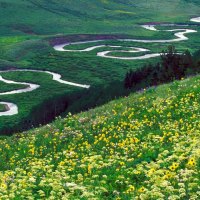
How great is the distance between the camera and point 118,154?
17719 mm

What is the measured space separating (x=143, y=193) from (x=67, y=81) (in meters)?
132

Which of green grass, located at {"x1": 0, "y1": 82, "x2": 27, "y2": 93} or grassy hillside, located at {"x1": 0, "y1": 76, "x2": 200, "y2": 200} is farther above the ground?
grassy hillside, located at {"x1": 0, "y1": 76, "x2": 200, "y2": 200}

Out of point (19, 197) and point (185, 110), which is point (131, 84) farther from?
point (19, 197)

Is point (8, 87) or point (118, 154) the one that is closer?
point (118, 154)

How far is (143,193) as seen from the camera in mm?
11852

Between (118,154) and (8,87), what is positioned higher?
(118,154)

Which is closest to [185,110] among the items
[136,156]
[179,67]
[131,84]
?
[136,156]

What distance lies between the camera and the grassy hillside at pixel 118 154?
1238cm

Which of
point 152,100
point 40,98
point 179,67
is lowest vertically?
point 40,98

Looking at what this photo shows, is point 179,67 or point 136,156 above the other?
point 136,156

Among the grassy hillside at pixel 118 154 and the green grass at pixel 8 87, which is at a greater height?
the grassy hillside at pixel 118 154

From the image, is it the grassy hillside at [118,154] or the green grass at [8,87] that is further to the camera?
the green grass at [8,87]

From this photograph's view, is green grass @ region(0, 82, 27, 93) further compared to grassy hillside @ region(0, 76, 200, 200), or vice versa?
green grass @ region(0, 82, 27, 93)

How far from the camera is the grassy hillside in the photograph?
1238cm
